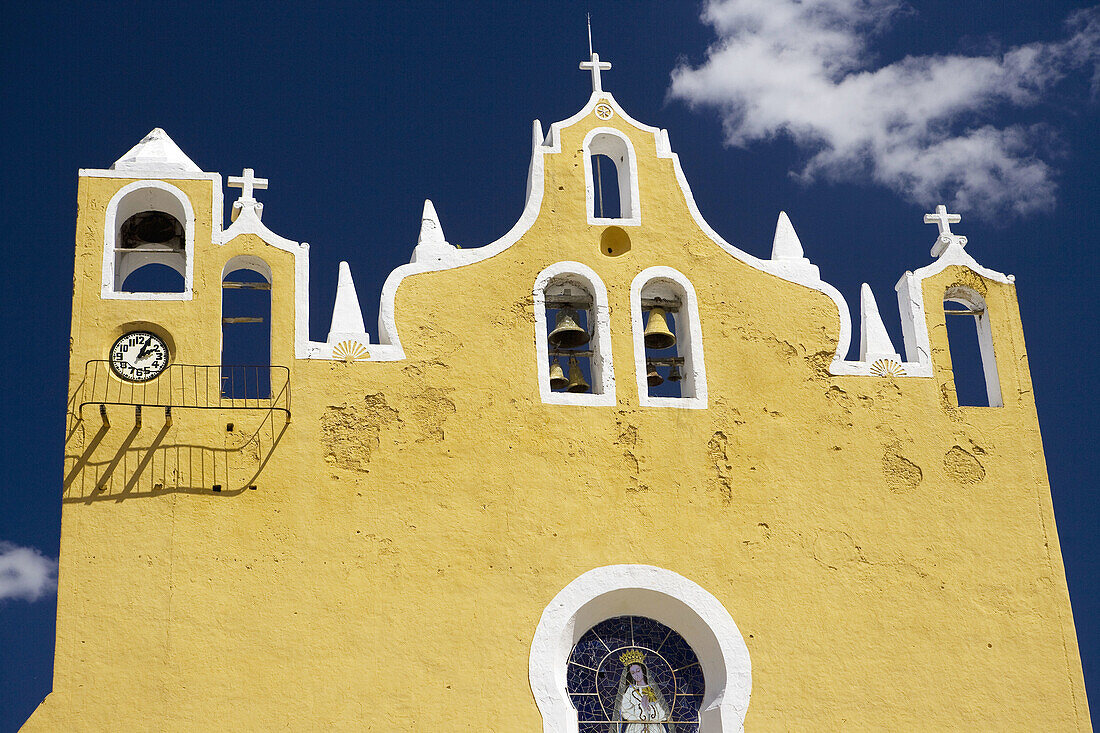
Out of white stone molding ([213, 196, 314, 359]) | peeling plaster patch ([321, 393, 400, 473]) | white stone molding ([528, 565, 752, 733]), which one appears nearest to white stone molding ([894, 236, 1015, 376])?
white stone molding ([528, 565, 752, 733])

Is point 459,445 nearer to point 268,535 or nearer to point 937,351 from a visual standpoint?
point 268,535

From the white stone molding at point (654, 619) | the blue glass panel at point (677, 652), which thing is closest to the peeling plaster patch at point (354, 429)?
the white stone molding at point (654, 619)

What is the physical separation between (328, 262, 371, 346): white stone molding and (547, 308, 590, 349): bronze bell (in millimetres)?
2069

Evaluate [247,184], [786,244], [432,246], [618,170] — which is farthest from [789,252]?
[247,184]

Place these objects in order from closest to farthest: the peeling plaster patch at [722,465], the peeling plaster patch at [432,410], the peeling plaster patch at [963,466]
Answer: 1. the peeling plaster patch at [432,410]
2. the peeling plaster patch at [722,465]
3. the peeling plaster patch at [963,466]

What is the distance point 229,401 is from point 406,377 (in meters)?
1.77

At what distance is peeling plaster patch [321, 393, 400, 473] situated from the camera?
15.4 m

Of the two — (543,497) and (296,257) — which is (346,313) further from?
(543,497)

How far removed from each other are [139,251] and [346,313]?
2.35m

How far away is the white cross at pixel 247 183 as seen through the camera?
16.6 metres

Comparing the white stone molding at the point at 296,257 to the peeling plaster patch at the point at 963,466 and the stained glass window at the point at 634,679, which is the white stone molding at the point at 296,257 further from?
the peeling plaster patch at the point at 963,466

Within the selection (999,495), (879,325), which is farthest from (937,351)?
(999,495)

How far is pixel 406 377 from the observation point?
1587 centimetres

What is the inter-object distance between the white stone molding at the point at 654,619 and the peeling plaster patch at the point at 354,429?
2383mm
